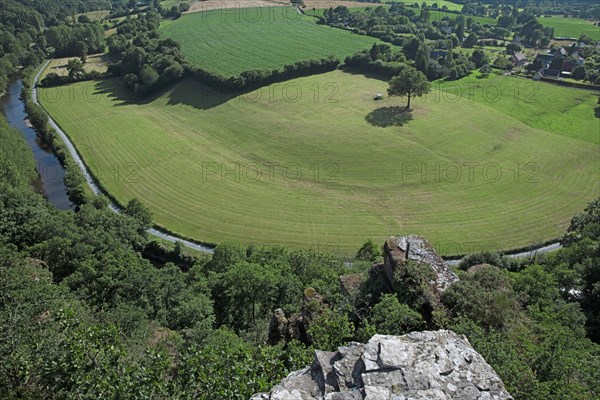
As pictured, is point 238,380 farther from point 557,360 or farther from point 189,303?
point 189,303

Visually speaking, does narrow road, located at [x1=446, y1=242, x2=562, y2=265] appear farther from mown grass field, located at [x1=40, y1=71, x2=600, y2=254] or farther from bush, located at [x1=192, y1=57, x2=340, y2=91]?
bush, located at [x1=192, y1=57, x2=340, y2=91]

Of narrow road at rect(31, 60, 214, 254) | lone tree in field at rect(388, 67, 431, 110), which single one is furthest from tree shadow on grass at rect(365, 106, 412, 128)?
narrow road at rect(31, 60, 214, 254)

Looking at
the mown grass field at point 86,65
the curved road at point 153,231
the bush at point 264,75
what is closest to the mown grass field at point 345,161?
the curved road at point 153,231

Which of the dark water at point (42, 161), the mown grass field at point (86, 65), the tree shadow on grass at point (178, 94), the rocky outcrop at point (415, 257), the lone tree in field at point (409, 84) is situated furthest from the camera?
the mown grass field at point (86, 65)

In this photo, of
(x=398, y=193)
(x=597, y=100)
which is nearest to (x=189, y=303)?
(x=398, y=193)

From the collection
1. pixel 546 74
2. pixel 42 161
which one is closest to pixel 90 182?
pixel 42 161

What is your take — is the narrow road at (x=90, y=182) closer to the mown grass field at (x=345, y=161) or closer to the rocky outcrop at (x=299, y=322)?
the mown grass field at (x=345, y=161)

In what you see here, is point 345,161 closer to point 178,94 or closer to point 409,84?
point 409,84
